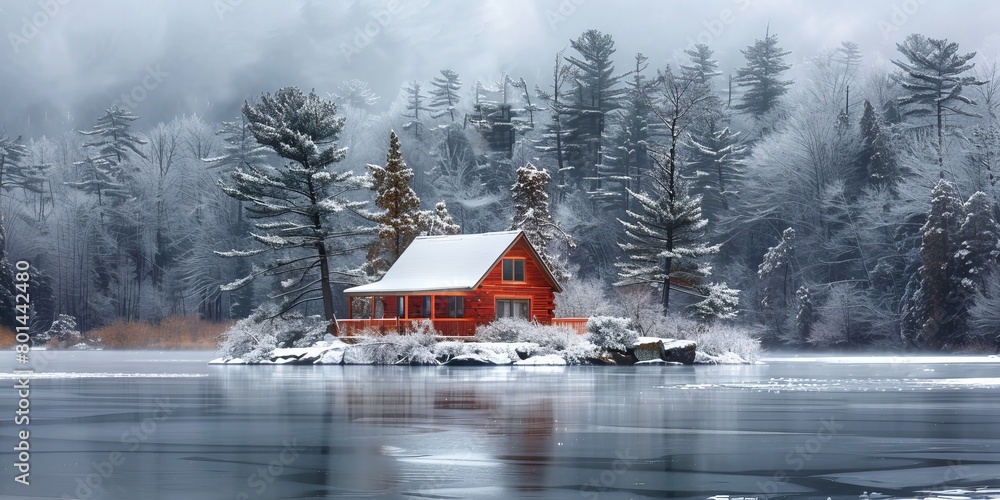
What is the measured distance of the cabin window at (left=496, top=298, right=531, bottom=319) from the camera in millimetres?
65562

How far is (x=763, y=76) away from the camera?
373ft

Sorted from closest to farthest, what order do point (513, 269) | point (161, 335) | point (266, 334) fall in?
1. point (266, 334)
2. point (513, 269)
3. point (161, 335)

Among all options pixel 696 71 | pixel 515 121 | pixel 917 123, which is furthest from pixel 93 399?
pixel 696 71

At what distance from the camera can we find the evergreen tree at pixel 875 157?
8850 cm

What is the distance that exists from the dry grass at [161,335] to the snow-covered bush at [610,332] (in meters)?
44.2

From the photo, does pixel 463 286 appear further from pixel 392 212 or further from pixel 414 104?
→ pixel 414 104

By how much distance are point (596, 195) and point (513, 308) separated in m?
36.7

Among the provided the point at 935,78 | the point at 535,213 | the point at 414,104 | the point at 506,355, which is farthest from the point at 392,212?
the point at 414,104

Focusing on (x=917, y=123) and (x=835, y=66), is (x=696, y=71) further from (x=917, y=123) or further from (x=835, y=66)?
(x=917, y=123)

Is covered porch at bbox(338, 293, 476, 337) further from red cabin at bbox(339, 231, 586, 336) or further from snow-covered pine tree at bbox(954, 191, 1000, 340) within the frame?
snow-covered pine tree at bbox(954, 191, 1000, 340)

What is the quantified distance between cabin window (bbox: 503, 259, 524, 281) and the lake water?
33543 mm

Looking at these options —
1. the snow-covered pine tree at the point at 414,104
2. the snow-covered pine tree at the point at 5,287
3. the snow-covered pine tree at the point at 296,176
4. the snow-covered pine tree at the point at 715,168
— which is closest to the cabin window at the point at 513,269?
the snow-covered pine tree at the point at 296,176

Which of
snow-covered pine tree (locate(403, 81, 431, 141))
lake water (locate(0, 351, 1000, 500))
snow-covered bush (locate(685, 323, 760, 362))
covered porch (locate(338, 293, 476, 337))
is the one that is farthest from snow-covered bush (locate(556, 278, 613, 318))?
snow-covered pine tree (locate(403, 81, 431, 141))

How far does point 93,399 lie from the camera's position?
28.0 meters
